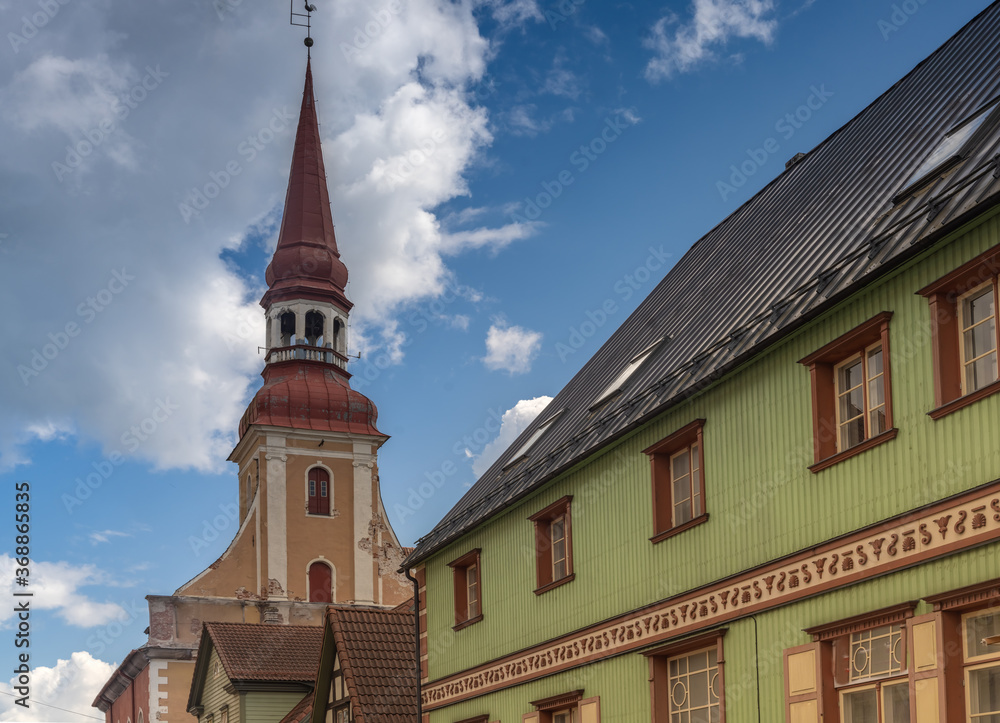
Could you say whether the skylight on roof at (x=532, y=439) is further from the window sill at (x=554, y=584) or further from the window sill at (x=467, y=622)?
the window sill at (x=554, y=584)

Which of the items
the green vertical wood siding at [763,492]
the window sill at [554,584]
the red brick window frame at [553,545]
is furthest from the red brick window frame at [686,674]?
the red brick window frame at [553,545]

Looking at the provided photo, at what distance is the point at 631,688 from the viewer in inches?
657

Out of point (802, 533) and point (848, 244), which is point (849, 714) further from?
point (848, 244)

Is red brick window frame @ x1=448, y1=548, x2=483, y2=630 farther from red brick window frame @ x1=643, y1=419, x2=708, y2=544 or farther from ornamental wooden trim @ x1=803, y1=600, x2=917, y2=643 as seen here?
ornamental wooden trim @ x1=803, y1=600, x2=917, y2=643

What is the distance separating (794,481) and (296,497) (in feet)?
150

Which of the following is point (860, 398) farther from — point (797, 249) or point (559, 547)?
point (559, 547)

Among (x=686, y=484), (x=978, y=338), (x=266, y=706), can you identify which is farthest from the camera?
(x=266, y=706)

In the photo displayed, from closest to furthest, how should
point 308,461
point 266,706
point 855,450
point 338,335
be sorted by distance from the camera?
point 855,450 < point 266,706 < point 308,461 < point 338,335

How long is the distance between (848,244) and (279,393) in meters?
45.6

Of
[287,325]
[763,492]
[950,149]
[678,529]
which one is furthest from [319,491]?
[950,149]

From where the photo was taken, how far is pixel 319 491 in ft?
191

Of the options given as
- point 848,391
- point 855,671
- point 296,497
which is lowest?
point 855,671

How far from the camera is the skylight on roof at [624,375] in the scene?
19.5 meters

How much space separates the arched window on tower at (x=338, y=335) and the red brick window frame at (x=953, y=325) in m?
50.3
